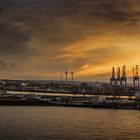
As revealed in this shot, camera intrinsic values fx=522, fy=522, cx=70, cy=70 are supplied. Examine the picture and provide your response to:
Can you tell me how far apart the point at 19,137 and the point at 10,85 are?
135632mm

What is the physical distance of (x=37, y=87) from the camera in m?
190

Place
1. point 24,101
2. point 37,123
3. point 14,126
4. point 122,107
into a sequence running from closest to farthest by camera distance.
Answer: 1. point 14,126
2. point 37,123
3. point 122,107
4. point 24,101

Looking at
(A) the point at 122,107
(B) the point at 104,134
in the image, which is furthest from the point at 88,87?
(B) the point at 104,134

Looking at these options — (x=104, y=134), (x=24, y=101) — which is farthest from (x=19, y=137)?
(x=24, y=101)

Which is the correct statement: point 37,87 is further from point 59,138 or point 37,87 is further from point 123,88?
point 59,138

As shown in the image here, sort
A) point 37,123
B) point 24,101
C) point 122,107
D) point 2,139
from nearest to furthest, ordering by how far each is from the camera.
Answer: point 2,139
point 37,123
point 122,107
point 24,101

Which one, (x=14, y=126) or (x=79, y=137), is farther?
(x=14, y=126)

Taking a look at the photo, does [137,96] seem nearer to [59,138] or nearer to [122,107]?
[122,107]

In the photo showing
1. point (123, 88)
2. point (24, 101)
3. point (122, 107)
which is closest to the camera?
point (122, 107)

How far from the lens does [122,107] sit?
112 meters

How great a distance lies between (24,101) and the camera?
123m

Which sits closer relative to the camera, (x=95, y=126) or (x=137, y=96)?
(x=95, y=126)

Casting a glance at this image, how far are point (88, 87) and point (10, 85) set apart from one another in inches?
1122

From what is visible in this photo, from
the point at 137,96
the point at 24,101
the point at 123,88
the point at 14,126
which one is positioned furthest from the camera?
the point at 123,88
